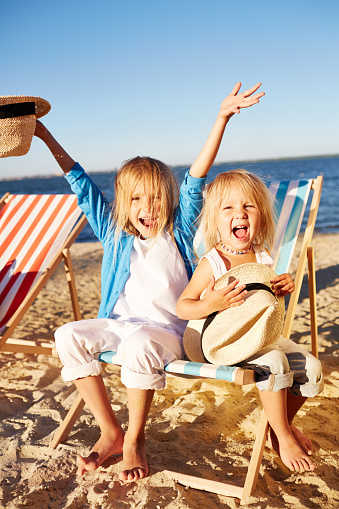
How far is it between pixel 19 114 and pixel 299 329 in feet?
8.97

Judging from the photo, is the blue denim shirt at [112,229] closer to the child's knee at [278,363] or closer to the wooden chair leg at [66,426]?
the wooden chair leg at [66,426]

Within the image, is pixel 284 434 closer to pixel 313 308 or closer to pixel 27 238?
pixel 313 308

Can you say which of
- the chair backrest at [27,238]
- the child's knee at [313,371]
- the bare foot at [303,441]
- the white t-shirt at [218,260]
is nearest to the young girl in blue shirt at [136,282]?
the white t-shirt at [218,260]

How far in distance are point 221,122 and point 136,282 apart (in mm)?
830

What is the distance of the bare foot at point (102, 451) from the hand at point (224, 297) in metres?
0.76

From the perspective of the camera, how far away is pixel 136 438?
76.0 inches

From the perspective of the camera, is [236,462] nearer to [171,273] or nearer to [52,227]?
[171,273]

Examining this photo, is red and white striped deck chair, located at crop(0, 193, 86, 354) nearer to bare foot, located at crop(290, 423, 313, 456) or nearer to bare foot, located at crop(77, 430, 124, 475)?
bare foot, located at crop(77, 430, 124, 475)

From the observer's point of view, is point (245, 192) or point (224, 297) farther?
point (245, 192)

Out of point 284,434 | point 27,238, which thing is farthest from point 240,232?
point 27,238

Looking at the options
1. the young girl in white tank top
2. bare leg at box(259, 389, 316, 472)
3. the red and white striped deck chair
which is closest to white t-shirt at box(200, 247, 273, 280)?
the young girl in white tank top

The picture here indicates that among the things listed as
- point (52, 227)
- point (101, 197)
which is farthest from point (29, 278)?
point (101, 197)

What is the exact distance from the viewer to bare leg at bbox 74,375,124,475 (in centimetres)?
199

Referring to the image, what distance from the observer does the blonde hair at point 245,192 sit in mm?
2020
